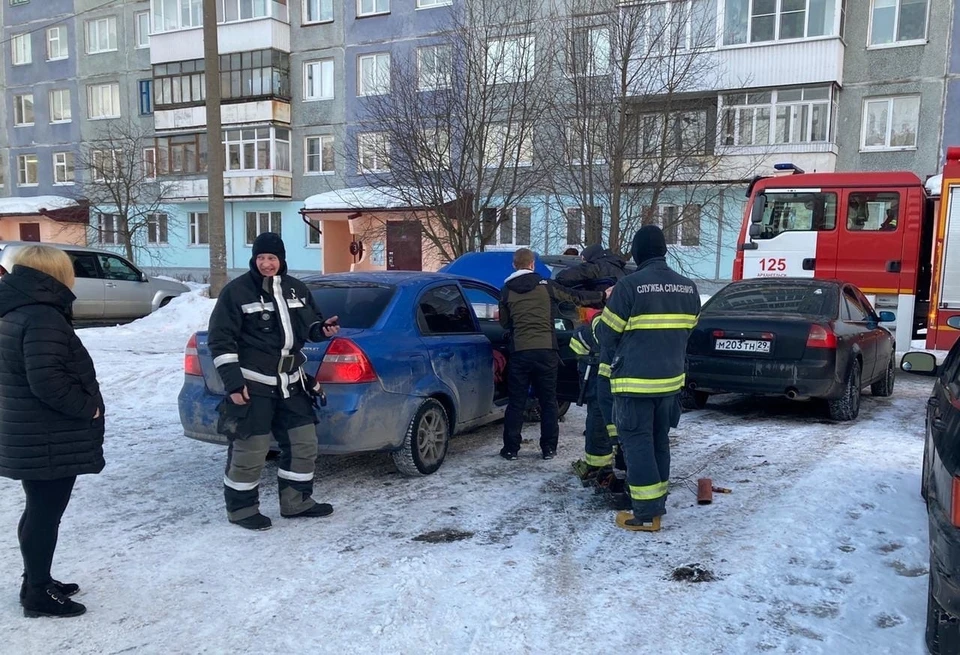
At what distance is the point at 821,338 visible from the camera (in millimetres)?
7184

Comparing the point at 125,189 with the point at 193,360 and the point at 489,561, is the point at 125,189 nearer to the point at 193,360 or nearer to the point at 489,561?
the point at 193,360

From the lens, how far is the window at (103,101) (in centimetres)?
3366

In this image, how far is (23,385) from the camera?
3.32m

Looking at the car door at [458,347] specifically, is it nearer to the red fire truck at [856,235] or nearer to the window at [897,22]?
the red fire truck at [856,235]

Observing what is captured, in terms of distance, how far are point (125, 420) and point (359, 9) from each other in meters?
24.7

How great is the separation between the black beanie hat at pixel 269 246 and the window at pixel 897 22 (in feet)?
72.2

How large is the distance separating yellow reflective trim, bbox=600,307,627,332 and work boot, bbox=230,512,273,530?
236 cm

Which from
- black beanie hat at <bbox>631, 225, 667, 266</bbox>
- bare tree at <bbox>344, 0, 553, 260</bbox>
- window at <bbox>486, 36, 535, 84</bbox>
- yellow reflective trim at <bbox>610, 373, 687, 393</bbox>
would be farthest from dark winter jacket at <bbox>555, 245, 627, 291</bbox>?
window at <bbox>486, 36, 535, 84</bbox>

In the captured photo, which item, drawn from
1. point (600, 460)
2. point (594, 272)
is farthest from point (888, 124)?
point (600, 460)

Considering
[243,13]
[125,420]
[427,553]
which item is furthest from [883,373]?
[243,13]

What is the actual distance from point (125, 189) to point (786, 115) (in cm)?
2170

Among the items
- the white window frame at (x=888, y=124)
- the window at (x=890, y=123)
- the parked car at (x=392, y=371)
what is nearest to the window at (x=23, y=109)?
the white window frame at (x=888, y=124)

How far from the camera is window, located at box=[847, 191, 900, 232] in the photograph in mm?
11133

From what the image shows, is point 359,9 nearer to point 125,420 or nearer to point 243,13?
point 243,13
